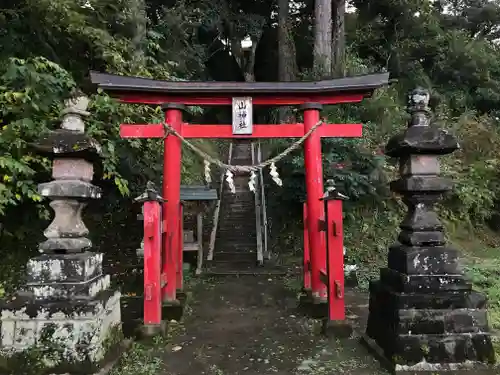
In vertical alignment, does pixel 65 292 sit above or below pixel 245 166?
below

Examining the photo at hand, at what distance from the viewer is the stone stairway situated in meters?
10.2

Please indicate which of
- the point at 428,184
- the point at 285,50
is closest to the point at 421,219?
the point at 428,184

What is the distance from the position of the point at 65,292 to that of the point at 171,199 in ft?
8.43

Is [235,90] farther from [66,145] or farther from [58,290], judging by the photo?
[58,290]

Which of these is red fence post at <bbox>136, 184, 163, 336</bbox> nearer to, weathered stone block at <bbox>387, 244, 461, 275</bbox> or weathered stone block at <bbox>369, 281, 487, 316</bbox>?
weathered stone block at <bbox>369, 281, 487, 316</bbox>

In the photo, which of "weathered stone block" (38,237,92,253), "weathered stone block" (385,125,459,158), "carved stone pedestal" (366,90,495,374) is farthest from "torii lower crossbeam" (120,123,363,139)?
"weathered stone block" (38,237,92,253)

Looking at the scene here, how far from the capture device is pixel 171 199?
6.34 meters

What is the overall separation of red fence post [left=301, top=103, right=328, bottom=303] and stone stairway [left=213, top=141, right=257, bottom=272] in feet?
12.0

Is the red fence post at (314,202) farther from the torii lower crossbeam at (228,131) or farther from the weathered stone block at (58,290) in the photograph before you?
the weathered stone block at (58,290)

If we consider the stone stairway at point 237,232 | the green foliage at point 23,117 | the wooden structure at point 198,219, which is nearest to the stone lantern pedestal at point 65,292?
the green foliage at point 23,117

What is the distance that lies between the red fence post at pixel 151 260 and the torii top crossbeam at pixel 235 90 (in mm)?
1745

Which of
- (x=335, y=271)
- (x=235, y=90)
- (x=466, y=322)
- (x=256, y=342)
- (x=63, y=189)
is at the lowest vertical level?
(x=256, y=342)

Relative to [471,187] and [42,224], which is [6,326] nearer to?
[42,224]

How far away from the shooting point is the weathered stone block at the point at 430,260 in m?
4.19
